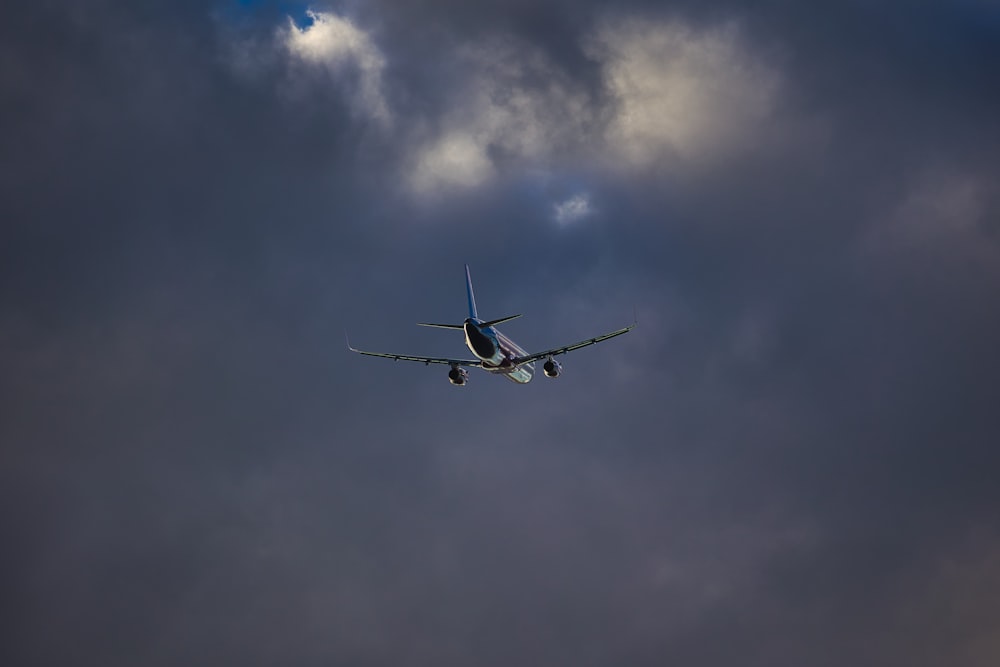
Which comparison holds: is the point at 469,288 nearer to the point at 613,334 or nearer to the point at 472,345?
the point at 472,345

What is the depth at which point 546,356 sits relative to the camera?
18612 centimetres

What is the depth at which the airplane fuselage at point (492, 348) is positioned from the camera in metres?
174

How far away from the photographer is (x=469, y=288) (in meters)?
181

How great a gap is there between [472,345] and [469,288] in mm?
10486

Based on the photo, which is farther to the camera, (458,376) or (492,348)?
(458,376)

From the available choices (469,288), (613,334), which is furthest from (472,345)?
(613,334)

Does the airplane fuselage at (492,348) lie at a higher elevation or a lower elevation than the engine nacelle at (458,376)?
lower

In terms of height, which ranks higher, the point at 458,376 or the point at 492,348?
the point at 458,376

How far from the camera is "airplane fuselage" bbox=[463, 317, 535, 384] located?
573 ft

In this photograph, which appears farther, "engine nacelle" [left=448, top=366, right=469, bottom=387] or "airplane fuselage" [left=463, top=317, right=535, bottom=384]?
"engine nacelle" [left=448, top=366, right=469, bottom=387]

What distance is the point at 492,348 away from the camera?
583ft

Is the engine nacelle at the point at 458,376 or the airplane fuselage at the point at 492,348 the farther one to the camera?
the engine nacelle at the point at 458,376

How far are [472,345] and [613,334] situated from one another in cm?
2203

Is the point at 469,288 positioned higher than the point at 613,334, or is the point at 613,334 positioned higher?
the point at 469,288
